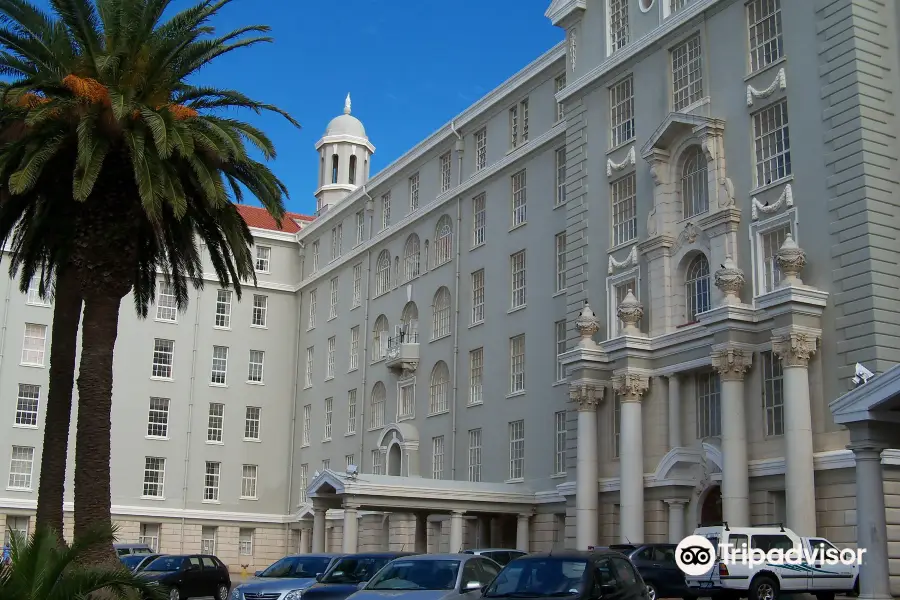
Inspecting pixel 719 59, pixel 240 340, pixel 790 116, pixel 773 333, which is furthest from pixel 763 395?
pixel 240 340

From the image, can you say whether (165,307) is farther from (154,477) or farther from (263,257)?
(154,477)

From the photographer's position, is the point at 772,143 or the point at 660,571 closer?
the point at 660,571

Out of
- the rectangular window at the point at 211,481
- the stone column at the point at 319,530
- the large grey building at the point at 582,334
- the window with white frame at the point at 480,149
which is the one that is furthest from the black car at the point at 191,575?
the rectangular window at the point at 211,481

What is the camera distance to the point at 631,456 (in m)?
31.0

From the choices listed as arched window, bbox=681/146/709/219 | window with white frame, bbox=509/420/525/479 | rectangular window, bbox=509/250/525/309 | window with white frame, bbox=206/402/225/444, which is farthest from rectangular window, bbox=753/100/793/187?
window with white frame, bbox=206/402/225/444

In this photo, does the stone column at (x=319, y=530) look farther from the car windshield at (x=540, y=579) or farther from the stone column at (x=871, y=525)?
the car windshield at (x=540, y=579)

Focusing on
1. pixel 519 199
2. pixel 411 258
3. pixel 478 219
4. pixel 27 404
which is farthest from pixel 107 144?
pixel 27 404

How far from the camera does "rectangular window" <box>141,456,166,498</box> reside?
57438 millimetres

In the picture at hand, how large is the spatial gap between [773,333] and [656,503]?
6.70 metres

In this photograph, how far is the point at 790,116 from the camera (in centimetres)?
2819

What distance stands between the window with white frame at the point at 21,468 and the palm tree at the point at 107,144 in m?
35.6

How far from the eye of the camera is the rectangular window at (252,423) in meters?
59.9

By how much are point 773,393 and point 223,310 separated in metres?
39.4

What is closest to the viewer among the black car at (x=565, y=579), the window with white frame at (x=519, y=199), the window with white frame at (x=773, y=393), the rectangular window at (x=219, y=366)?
the black car at (x=565, y=579)
